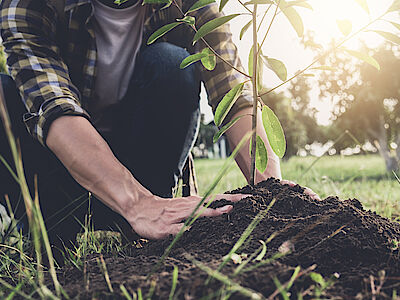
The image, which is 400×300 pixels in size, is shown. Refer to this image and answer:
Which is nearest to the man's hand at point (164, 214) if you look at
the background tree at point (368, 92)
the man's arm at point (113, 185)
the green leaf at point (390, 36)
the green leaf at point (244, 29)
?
the man's arm at point (113, 185)

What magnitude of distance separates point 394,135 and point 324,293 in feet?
41.5

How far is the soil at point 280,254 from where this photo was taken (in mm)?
811

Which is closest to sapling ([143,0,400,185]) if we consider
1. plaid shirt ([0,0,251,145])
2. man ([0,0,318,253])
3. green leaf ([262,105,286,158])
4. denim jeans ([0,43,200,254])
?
green leaf ([262,105,286,158])

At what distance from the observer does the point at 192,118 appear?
2.05 metres

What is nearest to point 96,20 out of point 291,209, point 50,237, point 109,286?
point 50,237

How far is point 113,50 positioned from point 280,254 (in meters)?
1.42

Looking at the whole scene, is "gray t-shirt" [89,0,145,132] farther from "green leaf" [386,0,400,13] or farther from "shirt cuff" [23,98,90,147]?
"green leaf" [386,0,400,13]

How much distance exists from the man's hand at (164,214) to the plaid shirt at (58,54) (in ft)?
1.38

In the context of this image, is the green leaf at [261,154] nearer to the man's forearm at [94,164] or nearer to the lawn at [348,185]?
the lawn at [348,185]

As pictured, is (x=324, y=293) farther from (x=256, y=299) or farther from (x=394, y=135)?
(x=394, y=135)

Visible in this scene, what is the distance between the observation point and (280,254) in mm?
832

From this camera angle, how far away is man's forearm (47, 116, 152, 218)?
50.5 inches

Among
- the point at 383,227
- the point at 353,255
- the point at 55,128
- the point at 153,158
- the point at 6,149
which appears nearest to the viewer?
the point at 353,255

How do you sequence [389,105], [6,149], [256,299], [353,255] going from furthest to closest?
1. [389,105]
2. [6,149]
3. [353,255]
4. [256,299]
